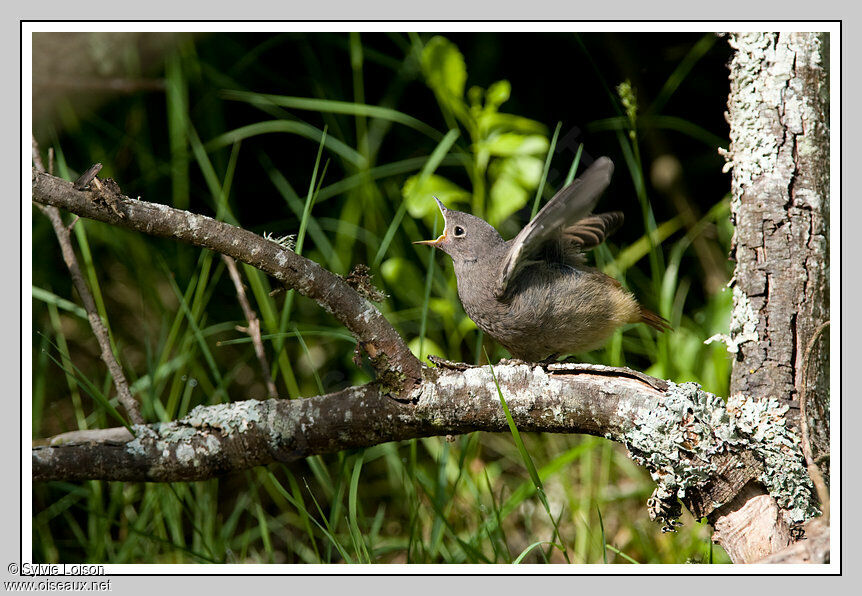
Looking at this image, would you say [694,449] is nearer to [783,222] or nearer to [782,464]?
[782,464]

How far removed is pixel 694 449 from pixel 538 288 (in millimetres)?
604

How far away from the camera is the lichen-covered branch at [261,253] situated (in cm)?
167

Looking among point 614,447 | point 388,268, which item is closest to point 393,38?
point 388,268

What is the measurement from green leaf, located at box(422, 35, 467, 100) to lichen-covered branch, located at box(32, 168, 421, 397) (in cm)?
110

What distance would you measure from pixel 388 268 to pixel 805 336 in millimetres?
1336

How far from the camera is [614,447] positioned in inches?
110

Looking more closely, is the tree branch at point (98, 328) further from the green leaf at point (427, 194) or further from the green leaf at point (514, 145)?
the green leaf at point (514, 145)

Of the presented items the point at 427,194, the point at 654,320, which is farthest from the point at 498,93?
the point at 654,320

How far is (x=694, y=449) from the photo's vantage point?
1.74 m

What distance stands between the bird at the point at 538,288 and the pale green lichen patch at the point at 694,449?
1.34 feet

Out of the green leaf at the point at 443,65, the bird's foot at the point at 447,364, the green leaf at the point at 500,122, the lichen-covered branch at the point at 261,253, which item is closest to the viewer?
the lichen-covered branch at the point at 261,253

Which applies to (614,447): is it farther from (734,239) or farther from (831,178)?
(831,178)

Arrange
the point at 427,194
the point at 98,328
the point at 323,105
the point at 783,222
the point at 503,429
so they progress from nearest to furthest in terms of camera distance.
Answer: the point at 503,429, the point at 783,222, the point at 98,328, the point at 427,194, the point at 323,105

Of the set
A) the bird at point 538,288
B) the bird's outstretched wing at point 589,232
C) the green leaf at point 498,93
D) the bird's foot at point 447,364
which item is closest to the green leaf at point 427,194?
the bird at point 538,288
